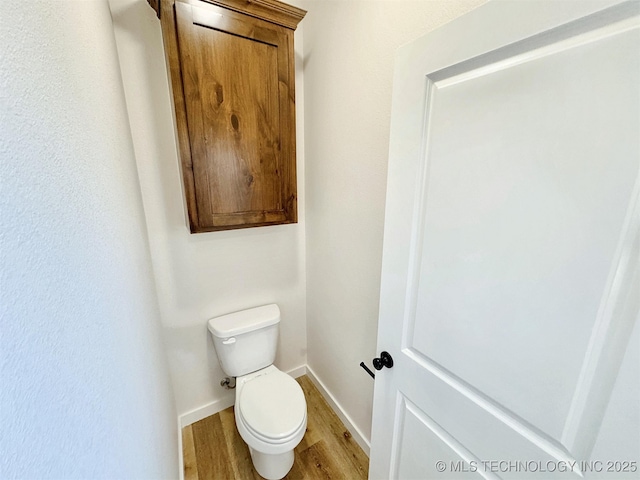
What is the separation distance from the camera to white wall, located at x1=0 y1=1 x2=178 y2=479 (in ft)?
0.85

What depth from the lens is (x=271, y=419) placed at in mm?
1203

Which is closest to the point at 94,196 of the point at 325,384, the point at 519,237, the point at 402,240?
the point at 402,240

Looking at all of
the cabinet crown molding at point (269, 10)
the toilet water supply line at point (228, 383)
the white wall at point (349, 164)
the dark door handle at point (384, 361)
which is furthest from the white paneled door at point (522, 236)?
the toilet water supply line at point (228, 383)

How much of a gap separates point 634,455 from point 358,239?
1000mm

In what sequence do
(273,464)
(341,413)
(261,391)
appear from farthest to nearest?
(341,413), (261,391), (273,464)

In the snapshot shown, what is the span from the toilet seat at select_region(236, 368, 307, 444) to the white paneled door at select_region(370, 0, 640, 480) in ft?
1.96

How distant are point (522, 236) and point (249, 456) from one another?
168 centimetres

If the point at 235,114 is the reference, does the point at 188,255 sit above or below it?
below

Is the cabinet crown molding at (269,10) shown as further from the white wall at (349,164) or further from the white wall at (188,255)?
the white wall at (188,255)

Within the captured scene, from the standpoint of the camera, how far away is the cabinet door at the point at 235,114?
42.0 inches

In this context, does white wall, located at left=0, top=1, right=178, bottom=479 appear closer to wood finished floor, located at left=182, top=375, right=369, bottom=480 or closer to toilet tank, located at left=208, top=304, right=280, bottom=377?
toilet tank, located at left=208, top=304, right=280, bottom=377

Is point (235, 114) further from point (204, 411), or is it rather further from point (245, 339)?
point (204, 411)

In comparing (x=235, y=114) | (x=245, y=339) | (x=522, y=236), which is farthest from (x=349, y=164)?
(x=245, y=339)

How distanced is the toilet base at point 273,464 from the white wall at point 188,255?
1.75 feet
